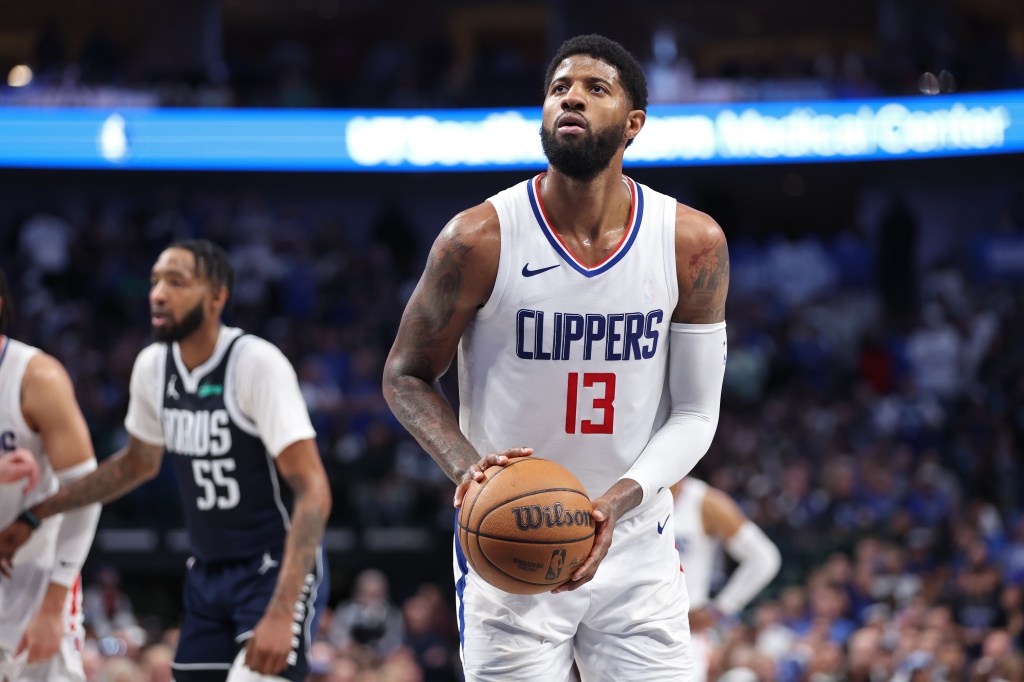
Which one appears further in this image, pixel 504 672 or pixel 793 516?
pixel 793 516

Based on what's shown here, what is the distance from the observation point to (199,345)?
5148 millimetres

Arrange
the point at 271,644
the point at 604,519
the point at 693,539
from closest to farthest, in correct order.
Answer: the point at 604,519
the point at 271,644
the point at 693,539

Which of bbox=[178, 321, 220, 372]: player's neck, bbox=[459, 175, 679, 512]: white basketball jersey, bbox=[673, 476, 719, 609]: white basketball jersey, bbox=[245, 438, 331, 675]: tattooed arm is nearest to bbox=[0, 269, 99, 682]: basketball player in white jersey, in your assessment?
bbox=[178, 321, 220, 372]: player's neck

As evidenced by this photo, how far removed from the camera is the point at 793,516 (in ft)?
42.2

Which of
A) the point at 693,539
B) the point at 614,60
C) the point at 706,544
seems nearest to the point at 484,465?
the point at 614,60

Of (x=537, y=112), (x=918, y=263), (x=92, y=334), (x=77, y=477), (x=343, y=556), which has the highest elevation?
(x=537, y=112)

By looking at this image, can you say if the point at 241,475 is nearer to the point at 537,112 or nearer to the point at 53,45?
the point at 537,112

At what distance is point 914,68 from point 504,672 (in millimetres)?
15736

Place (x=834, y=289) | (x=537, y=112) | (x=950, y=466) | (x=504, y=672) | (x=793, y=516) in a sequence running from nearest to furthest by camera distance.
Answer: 1. (x=504, y=672)
2. (x=793, y=516)
3. (x=950, y=466)
4. (x=537, y=112)
5. (x=834, y=289)

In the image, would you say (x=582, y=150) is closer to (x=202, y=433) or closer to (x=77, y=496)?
(x=202, y=433)

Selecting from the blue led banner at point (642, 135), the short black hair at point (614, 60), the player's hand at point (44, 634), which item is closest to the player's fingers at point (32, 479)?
the player's hand at point (44, 634)

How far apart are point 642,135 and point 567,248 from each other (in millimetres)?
13600

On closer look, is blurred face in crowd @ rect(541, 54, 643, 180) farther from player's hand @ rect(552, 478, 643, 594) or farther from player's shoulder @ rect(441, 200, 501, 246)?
player's hand @ rect(552, 478, 643, 594)

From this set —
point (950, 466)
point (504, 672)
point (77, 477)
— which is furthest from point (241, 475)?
point (950, 466)
